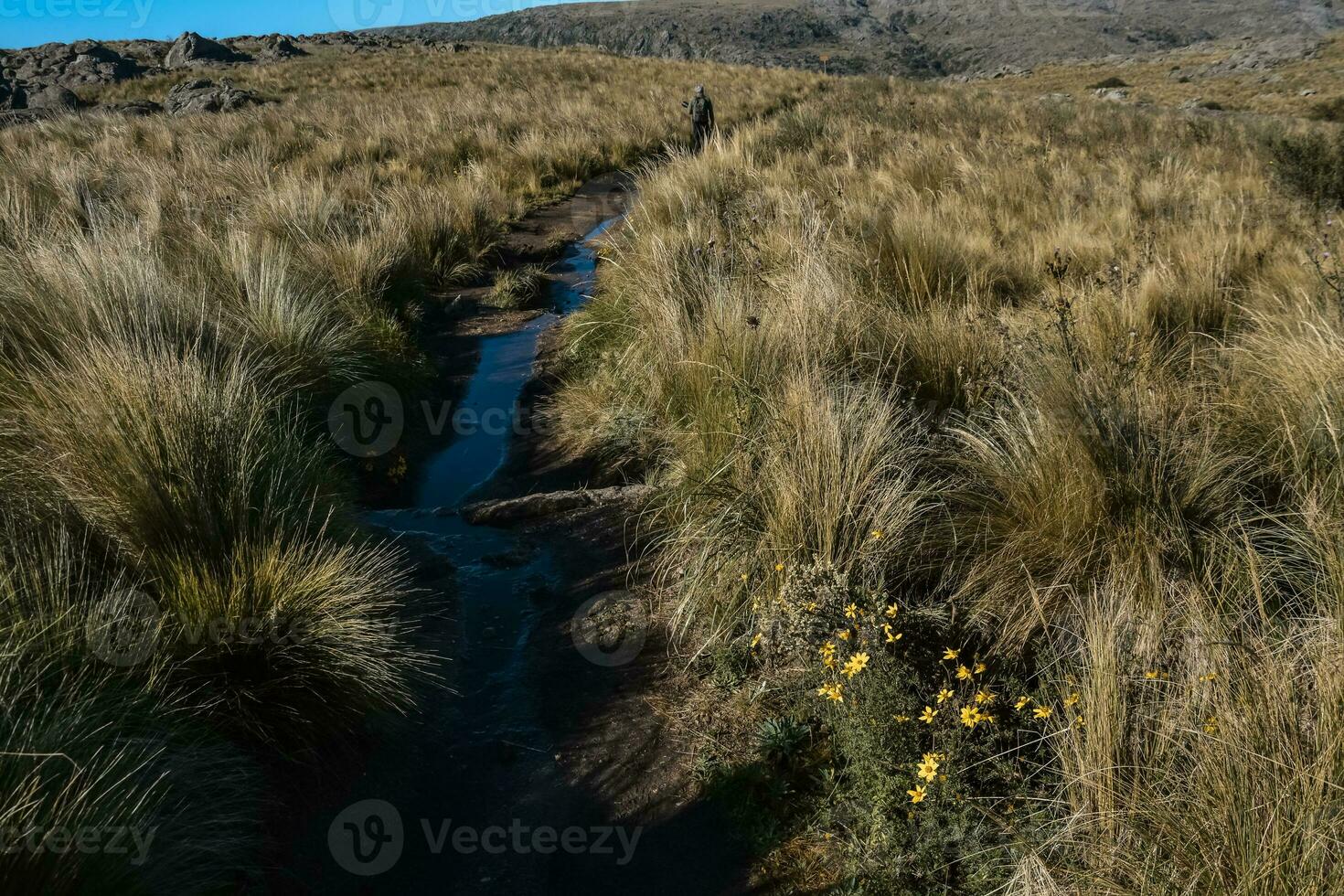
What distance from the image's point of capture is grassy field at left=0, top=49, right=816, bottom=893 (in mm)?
1987

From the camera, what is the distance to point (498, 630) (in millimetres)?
3760

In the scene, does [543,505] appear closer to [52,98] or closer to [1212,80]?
[52,98]

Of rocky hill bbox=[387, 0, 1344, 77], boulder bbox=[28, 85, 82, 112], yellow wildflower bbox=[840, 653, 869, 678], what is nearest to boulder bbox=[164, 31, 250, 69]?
boulder bbox=[28, 85, 82, 112]

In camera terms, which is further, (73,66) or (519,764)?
(73,66)

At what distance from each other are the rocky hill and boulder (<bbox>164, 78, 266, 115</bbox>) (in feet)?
199

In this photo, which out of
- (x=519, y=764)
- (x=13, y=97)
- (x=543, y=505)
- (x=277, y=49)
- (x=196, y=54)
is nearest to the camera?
(x=519, y=764)

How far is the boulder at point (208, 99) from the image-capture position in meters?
20.8

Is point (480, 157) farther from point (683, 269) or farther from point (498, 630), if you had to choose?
point (498, 630)

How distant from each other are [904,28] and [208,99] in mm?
115361

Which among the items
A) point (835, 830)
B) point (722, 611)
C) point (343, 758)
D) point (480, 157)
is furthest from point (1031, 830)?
point (480, 157)

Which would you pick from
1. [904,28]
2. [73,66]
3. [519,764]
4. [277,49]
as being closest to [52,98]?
[73,66]

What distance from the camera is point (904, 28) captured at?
11550 cm

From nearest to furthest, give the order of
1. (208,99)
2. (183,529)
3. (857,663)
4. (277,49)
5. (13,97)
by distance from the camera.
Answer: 1. (857,663)
2. (183,529)
3. (208,99)
4. (13,97)
5. (277,49)

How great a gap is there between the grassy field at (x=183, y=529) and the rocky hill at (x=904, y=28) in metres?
77.3
